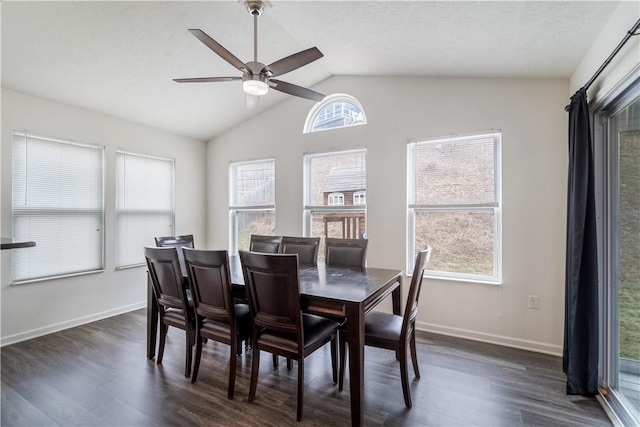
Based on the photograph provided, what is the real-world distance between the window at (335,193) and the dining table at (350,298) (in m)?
1.14

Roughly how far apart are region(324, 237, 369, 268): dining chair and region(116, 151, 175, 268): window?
2804mm

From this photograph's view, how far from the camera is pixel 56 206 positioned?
338 cm

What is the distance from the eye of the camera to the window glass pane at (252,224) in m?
4.54

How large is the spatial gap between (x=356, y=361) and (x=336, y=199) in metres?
2.46

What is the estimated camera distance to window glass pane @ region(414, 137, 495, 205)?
10.4 ft

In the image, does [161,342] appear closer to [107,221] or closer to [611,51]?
[107,221]

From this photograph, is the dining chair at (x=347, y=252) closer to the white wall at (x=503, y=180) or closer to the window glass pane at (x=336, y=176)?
the white wall at (x=503, y=180)

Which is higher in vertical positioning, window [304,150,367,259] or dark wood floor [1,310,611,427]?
window [304,150,367,259]

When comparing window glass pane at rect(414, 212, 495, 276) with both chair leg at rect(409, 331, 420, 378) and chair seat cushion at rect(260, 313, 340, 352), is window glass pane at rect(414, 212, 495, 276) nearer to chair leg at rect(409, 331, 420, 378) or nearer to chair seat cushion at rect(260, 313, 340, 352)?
chair leg at rect(409, 331, 420, 378)

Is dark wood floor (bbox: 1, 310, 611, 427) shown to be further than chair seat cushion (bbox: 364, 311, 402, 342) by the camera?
No

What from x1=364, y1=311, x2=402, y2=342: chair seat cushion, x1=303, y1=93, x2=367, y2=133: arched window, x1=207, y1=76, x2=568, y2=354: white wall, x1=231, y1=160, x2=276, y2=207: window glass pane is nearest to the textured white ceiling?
x1=207, y1=76, x2=568, y2=354: white wall

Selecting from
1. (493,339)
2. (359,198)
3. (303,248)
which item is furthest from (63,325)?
(493,339)

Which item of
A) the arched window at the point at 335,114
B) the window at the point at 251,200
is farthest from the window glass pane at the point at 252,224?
the arched window at the point at 335,114

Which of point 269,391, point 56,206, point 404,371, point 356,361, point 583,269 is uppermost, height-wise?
point 56,206
